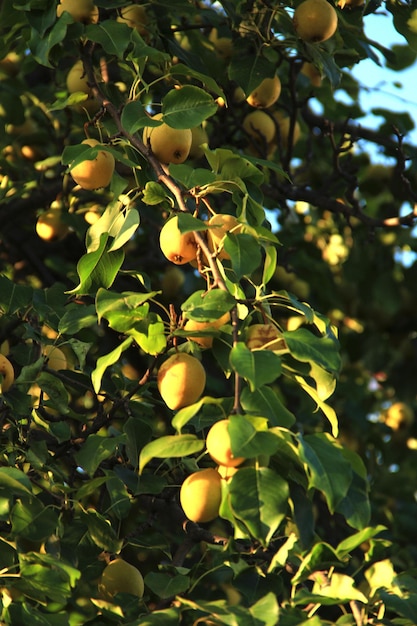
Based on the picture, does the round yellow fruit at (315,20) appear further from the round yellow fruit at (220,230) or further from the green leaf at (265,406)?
the green leaf at (265,406)

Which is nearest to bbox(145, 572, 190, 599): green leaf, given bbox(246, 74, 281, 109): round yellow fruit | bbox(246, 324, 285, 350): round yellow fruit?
bbox(246, 324, 285, 350): round yellow fruit

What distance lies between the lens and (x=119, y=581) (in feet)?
5.42

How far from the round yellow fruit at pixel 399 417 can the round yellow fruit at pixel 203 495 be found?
2441 millimetres

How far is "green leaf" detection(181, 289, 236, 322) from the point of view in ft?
4.05

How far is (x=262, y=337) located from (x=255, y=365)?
0.56 ft

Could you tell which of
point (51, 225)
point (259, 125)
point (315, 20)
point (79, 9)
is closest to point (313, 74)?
point (259, 125)

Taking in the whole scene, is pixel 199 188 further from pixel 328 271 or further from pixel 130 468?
pixel 328 271

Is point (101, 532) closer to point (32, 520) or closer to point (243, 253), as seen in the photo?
point (32, 520)

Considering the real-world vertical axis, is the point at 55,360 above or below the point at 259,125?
below

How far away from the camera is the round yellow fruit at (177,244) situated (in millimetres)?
1416

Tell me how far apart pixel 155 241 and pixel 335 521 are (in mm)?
973

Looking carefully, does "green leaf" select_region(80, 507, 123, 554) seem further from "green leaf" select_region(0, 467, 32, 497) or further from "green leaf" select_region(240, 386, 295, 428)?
"green leaf" select_region(240, 386, 295, 428)

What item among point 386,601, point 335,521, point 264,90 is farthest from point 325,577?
point 335,521

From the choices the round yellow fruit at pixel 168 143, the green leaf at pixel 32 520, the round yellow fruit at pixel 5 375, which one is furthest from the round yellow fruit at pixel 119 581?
the round yellow fruit at pixel 168 143
